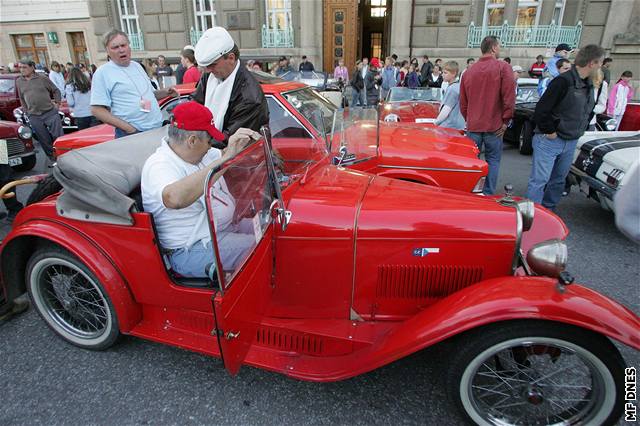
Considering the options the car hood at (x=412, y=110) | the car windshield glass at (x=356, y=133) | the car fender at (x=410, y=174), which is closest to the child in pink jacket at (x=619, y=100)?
the car hood at (x=412, y=110)

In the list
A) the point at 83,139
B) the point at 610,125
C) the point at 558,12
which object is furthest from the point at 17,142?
the point at 558,12

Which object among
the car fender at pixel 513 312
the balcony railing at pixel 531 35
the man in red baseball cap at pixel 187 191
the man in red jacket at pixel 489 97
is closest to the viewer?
the car fender at pixel 513 312

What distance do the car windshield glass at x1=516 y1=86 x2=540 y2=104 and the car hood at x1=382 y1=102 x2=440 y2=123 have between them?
2.85 m

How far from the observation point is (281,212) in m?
2.02

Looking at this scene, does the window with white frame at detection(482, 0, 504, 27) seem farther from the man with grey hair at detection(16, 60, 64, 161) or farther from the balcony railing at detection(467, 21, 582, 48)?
the man with grey hair at detection(16, 60, 64, 161)

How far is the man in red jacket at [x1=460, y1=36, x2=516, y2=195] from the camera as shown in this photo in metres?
4.45

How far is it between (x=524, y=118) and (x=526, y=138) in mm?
449

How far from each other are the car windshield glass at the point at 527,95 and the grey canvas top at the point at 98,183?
8.37 metres

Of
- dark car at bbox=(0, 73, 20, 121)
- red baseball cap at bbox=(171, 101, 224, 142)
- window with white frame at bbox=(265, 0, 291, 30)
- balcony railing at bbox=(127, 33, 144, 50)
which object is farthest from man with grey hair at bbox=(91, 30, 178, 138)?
balcony railing at bbox=(127, 33, 144, 50)

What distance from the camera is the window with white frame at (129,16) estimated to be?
17.0 metres

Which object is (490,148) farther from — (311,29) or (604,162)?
(311,29)

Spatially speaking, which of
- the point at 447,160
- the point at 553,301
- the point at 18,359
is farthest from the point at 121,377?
the point at 447,160

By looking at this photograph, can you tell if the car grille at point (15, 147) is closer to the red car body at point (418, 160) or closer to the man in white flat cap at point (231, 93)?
the red car body at point (418, 160)

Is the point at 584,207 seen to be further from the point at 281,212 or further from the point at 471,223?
the point at 281,212
